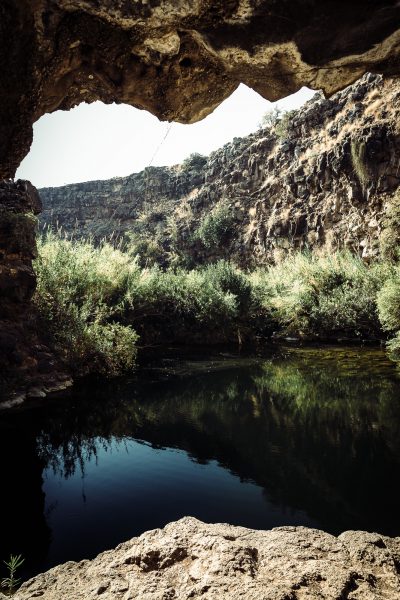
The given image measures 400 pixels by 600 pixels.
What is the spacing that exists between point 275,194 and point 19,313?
85.7 feet

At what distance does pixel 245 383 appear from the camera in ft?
34.4

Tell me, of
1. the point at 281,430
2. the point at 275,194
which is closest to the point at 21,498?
the point at 281,430

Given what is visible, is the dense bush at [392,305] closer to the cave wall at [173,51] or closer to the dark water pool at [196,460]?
the dark water pool at [196,460]

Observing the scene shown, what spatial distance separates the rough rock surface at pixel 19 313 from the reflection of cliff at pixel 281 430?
1212 millimetres

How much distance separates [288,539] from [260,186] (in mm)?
34243

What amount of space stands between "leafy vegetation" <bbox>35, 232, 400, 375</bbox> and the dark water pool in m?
2.92

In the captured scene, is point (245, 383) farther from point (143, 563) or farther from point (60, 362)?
point (143, 563)

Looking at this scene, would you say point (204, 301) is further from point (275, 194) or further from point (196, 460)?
point (275, 194)

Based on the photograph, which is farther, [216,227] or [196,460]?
[216,227]

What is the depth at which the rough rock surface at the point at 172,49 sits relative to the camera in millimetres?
2559

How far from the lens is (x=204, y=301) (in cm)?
1784

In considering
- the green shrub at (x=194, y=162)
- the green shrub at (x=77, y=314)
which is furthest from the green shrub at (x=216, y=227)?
the green shrub at (x=77, y=314)

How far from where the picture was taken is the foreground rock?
198cm

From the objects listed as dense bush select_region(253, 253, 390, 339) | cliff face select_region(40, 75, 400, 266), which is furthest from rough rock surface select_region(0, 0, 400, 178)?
cliff face select_region(40, 75, 400, 266)
